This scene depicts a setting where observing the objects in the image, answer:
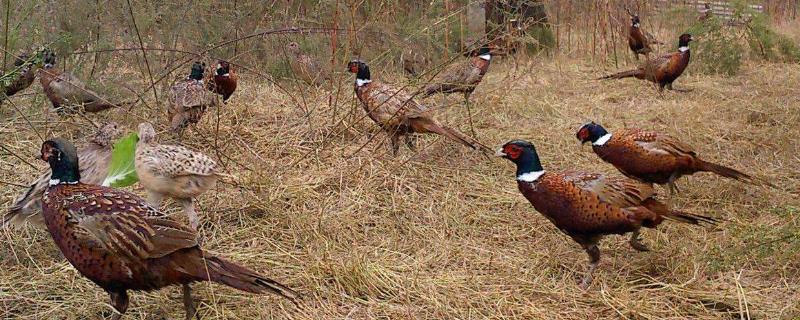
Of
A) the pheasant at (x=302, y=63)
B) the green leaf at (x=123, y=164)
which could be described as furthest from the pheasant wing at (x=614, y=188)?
the pheasant at (x=302, y=63)

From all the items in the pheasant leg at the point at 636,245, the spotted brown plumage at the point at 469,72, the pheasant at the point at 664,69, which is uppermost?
the pheasant leg at the point at 636,245

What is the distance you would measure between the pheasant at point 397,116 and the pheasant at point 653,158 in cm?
102

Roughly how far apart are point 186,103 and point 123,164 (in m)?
1.39

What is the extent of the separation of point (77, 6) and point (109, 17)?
305mm

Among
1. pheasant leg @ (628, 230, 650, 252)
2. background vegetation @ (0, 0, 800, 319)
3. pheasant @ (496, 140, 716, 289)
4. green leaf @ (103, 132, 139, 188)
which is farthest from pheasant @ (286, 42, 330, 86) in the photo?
pheasant leg @ (628, 230, 650, 252)

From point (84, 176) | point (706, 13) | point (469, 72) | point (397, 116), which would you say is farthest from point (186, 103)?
point (706, 13)

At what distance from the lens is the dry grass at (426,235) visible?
144 inches

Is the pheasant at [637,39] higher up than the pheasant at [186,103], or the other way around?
the pheasant at [186,103]

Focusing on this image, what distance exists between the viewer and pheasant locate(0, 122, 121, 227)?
12.8ft

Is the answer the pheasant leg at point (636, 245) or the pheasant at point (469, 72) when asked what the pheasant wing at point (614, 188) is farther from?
the pheasant at point (469, 72)

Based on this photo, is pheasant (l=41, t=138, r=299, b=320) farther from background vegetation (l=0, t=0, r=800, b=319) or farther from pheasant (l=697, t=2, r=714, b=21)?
pheasant (l=697, t=2, r=714, b=21)

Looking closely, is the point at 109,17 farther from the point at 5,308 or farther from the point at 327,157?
the point at 5,308

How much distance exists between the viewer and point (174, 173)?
4.25 metres

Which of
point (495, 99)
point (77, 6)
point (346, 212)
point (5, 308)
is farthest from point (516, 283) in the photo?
point (77, 6)
